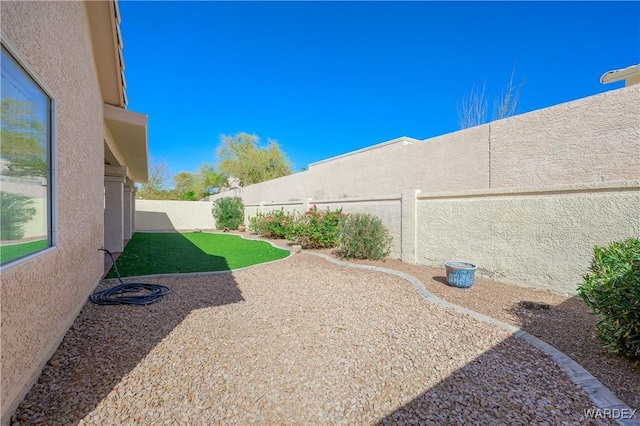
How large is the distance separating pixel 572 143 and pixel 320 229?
28.9 ft

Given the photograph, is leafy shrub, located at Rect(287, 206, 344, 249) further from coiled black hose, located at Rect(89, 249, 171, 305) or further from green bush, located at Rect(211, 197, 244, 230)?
green bush, located at Rect(211, 197, 244, 230)

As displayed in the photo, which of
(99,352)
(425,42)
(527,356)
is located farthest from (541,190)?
(425,42)

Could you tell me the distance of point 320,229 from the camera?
12742 mm

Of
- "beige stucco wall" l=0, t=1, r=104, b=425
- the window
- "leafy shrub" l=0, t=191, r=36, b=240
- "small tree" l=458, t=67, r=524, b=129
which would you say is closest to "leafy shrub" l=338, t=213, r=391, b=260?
"beige stucco wall" l=0, t=1, r=104, b=425

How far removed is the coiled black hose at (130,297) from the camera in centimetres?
526

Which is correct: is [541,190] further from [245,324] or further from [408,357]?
[245,324]

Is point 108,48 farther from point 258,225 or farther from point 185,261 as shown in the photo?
point 258,225

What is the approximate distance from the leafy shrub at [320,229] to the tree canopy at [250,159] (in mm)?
24912

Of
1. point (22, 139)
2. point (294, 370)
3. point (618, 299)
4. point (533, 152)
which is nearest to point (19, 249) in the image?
point (22, 139)

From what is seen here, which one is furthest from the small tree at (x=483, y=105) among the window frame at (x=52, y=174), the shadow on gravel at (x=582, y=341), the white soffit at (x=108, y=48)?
the window frame at (x=52, y=174)

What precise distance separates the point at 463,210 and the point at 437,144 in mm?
3281

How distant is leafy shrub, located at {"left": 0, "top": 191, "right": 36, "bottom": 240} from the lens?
2.45 m

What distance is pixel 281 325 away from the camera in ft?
14.7

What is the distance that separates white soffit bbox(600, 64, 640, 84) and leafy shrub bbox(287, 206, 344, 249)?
9598 mm
